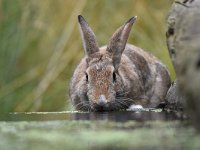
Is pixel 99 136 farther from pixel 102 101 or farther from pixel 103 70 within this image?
pixel 103 70

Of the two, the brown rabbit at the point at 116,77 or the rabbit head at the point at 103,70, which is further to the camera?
the brown rabbit at the point at 116,77

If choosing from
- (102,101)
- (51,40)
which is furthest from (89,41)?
(51,40)

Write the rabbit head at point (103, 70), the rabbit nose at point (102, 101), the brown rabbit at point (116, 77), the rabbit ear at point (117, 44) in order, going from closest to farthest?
the rabbit nose at point (102, 101), the rabbit head at point (103, 70), the brown rabbit at point (116, 77), the rabbit ear at point (117, 44)

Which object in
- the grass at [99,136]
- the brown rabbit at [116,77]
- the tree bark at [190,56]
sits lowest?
the grass at [99,136]

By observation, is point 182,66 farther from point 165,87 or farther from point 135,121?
point 165,87

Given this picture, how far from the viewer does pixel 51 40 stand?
425 inches

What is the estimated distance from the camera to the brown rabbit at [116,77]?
7.55 metres

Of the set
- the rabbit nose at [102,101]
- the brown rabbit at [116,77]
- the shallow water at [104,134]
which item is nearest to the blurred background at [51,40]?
the brown rabbit at [116,77]

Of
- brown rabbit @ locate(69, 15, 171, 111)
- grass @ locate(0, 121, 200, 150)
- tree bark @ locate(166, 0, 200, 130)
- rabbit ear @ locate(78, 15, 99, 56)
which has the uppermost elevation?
rabbit ear @ locate(78, 15, 99, 56)

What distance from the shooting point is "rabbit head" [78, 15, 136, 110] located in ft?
24.3

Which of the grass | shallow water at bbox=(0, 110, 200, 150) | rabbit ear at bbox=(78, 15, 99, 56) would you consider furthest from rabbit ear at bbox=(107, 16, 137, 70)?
the grass

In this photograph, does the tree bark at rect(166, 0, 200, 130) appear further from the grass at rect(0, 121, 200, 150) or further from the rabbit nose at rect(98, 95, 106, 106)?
the rabbit nose at rect(98, 95, 106, 106)

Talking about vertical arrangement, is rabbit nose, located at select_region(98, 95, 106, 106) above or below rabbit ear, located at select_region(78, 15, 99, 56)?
below

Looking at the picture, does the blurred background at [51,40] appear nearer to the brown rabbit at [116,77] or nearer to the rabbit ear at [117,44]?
the brown rabbit at [116,77]
